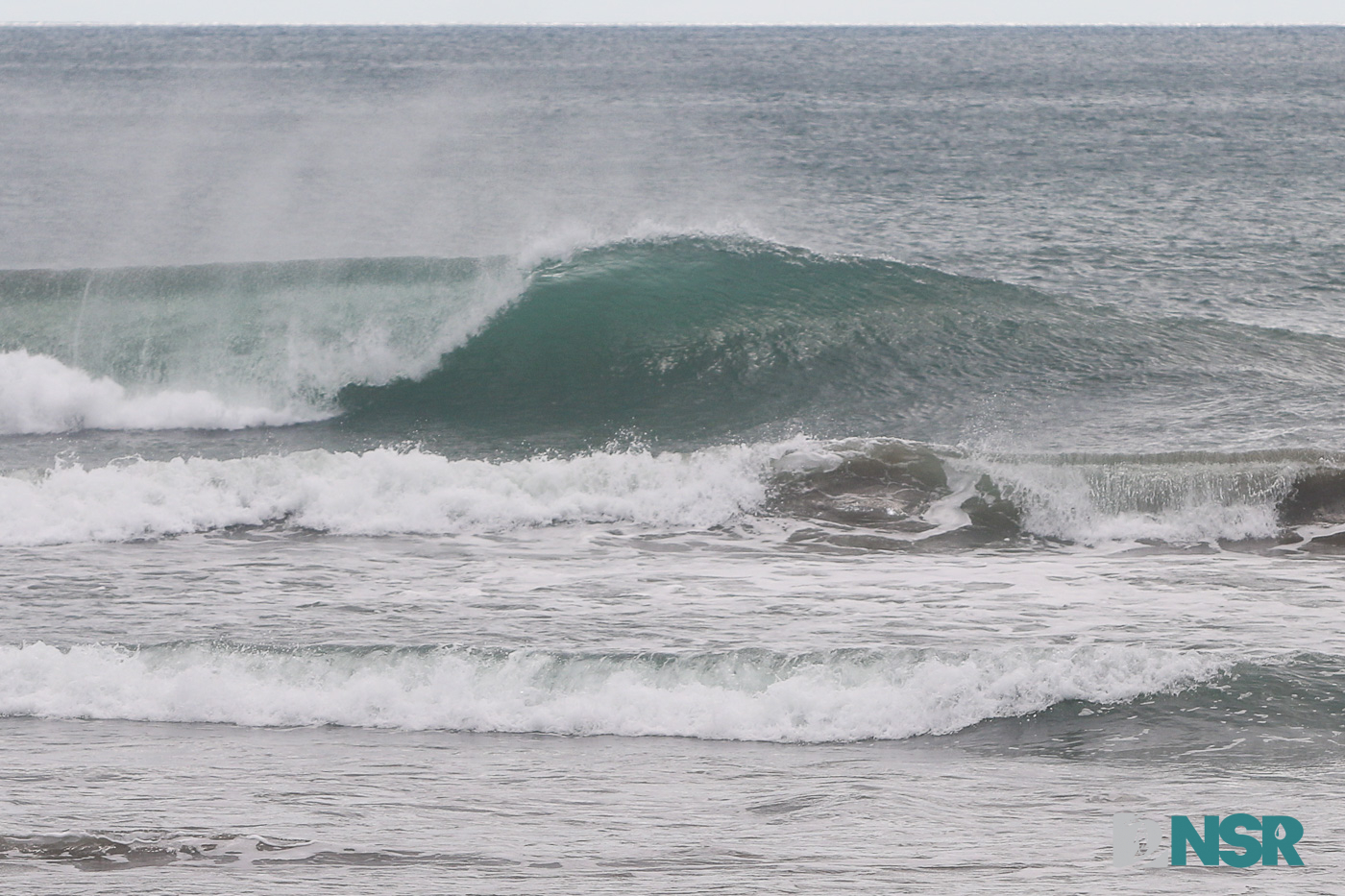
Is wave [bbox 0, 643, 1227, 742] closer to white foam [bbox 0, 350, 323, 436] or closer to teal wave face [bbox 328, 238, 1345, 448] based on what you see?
teal wave face [bbox 328, 238, 1345, 448]

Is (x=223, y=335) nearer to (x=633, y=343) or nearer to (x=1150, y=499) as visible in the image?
(x=633, y=343)

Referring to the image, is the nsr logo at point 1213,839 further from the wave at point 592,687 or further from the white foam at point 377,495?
the white foam at point 377,495

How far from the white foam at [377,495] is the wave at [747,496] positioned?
0.05ft

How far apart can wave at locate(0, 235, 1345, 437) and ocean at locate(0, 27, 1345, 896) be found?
71mm

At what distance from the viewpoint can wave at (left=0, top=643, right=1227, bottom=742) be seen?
6645mm

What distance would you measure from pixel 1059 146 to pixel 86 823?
120ft

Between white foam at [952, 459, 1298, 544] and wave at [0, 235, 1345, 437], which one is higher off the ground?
wave at [0, 235, 1345, 437]

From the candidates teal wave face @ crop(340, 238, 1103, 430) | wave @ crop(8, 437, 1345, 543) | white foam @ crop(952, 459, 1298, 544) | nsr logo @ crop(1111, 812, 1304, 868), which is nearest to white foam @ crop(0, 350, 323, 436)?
teal wave face @ crop(340, 238, 1103, 430)

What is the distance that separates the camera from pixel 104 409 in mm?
13750

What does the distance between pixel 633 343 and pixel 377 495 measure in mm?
5330

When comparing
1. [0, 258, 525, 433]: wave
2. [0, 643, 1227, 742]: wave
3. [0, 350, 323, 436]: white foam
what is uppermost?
[0, 258, 525, 433]: wave

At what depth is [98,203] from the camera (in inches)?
1069

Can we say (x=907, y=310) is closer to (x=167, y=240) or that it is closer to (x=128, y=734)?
(x=128, y=734)

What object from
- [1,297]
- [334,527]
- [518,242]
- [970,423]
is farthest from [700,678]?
[518,242]
